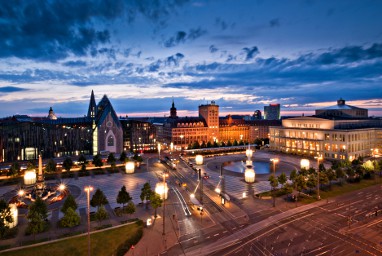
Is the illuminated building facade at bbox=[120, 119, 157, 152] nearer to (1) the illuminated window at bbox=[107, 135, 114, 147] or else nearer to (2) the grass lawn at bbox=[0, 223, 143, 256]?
(1) the illuminated window at bbox=[107, 135, 114, 147]

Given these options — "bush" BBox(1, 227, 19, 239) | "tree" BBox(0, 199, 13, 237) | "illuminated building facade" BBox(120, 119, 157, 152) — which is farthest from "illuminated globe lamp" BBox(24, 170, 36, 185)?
"illuminated building facade" BBox(120, 119, 157, 152)

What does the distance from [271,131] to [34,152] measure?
393 ft

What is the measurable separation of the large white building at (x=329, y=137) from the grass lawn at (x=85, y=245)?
100647mm

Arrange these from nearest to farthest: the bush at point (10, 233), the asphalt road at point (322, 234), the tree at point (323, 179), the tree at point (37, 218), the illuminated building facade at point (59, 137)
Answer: the asphalt road at point (322, 234), the tree at point (37, 218), the bush at point (10, 233), the tree at point (323, 179), the illuminated building facade at point (59, 137)

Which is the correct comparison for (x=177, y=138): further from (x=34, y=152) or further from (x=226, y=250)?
(x=226, y=250)

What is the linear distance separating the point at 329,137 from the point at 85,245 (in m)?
111

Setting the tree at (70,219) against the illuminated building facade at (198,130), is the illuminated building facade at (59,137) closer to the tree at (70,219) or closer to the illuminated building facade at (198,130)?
the illuminated building facade at (198,130)

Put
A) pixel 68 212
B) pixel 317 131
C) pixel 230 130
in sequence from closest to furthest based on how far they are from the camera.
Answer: pixel 68 212 < pixel 317 131 < pixel 230 130

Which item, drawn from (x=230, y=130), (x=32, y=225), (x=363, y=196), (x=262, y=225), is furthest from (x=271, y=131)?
(x=32, y=225)

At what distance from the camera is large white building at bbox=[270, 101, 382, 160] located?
358 feet

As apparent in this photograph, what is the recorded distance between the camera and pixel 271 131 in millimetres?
141250

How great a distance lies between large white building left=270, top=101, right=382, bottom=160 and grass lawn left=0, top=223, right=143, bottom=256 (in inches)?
3962

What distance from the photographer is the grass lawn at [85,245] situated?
118 ft

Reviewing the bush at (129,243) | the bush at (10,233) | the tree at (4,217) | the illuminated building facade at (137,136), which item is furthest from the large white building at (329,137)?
the tree at (4,217)
